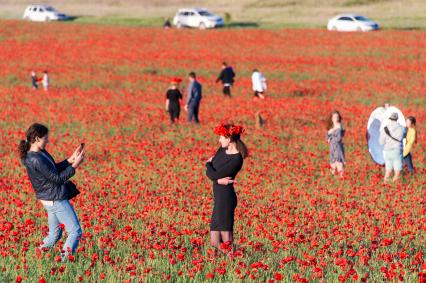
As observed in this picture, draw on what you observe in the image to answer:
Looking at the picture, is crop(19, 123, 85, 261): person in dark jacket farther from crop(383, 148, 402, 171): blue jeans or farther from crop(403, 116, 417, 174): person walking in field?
crop(403, 116, 417, 174): person walking in field

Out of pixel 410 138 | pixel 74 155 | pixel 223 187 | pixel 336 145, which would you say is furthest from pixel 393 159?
pixel 74 155

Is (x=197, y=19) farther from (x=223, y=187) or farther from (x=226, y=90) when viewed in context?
(x=223, y=187)

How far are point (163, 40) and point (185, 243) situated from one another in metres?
41.5

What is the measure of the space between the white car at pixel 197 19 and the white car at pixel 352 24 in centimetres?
867

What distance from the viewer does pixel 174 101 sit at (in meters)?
22.8

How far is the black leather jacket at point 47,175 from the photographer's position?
8.17 metres

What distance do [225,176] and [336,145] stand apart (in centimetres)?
780

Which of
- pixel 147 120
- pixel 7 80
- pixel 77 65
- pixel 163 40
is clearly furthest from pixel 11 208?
pixel 163 40

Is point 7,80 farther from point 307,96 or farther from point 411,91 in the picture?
point 411,91

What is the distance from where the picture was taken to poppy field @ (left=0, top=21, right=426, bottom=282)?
8.26 m

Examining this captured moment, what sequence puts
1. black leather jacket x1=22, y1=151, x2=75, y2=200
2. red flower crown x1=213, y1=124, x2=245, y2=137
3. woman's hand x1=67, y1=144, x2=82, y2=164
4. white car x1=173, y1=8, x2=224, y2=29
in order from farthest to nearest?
1. white car x1=173, y1=8, x2=224, y2=29
2. red flower crown x1=213, y1=124, x2=245, y2=137
3. black leather jacket x1=22, y1=151, x2=75, y2=200
4. woman's hand x1=67, y1=144, x2=82, y2=164

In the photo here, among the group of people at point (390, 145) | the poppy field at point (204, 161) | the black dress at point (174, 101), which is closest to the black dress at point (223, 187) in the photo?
the poppy field at point (204, 161)

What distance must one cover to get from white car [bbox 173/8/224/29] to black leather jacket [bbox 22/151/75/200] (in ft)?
169

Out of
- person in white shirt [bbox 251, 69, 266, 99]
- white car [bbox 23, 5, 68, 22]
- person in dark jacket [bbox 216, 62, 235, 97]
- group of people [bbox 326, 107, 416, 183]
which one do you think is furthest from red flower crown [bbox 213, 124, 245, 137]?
white car [bbox 23, 5, 68, 22]
